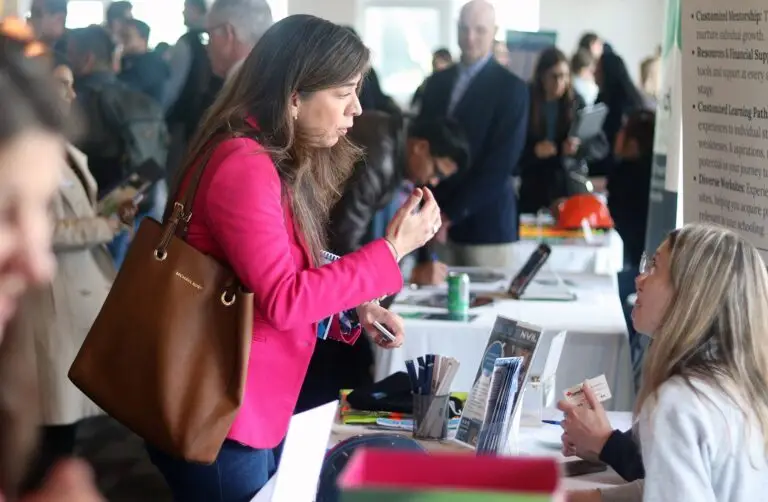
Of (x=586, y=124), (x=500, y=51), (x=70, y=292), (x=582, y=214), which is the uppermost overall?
(x=500, y=51)

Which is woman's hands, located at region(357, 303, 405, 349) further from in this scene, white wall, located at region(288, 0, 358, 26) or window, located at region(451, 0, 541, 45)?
window, located at region(451, 0, 541, 45)

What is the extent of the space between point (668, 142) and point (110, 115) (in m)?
2.52

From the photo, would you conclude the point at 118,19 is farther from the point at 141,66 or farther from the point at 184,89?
the point at 184,89

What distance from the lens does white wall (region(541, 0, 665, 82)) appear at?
11594 mm

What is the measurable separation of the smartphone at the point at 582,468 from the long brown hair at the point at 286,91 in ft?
2.14

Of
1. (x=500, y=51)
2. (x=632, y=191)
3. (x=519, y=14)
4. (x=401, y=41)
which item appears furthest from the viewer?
(x=519, y=14)

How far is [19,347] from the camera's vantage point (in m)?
0.91

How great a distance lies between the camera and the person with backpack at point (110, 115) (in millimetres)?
4883

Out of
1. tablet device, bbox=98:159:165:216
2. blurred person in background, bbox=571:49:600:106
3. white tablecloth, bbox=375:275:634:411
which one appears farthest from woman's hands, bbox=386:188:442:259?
blurred person in background, bbox=571:49:600:106

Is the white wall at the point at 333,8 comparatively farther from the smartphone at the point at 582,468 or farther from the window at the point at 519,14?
the smartphone at the point at 582,468

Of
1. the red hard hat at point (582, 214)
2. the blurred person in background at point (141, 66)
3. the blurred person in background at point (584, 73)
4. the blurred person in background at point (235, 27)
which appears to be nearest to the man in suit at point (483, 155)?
the red hard hat at point (582, 214)

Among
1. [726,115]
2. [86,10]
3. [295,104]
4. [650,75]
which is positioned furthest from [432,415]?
[86,10]

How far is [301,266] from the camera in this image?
2.01m

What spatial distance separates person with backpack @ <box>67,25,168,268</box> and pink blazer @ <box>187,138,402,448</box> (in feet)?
9.84
